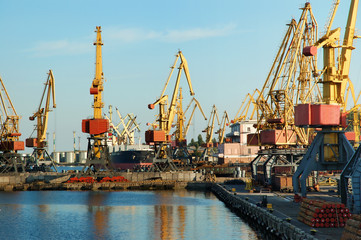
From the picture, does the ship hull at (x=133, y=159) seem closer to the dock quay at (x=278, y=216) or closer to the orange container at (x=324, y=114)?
the dock quay at (x=278, y=216)

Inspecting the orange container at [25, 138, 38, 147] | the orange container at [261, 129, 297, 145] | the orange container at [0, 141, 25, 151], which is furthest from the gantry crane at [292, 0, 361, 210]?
the orange container at [25, 138, 38, 147]

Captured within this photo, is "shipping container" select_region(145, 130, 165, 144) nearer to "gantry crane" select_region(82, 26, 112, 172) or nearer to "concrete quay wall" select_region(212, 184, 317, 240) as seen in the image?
"gantry crane" select_region(82, 26, 112, 172)

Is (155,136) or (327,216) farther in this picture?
(155,136)

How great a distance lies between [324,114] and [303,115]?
7.06 feet

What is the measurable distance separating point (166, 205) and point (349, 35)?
105 feet

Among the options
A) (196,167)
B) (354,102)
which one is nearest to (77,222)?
(354,102)

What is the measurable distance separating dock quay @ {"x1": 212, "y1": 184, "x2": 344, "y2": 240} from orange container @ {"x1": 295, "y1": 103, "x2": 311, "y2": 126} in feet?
27.9

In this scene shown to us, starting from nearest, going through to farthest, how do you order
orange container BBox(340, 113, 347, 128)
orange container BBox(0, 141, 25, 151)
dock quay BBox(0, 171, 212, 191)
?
orange container BBox(340, 113, 347, 128) < dock quay BBox(0, 171, 212, 191) < orange container BBox(0, 141, 25, 151)

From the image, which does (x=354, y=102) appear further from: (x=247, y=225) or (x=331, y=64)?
(x=247, y=225)

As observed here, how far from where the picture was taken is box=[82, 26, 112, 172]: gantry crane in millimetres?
101938

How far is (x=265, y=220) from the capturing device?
48.4 meters

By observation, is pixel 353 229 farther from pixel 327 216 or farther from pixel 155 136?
pixel 155 136

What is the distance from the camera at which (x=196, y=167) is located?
441 feet

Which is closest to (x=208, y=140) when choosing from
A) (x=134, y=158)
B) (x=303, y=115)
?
(x=134, y=158)
